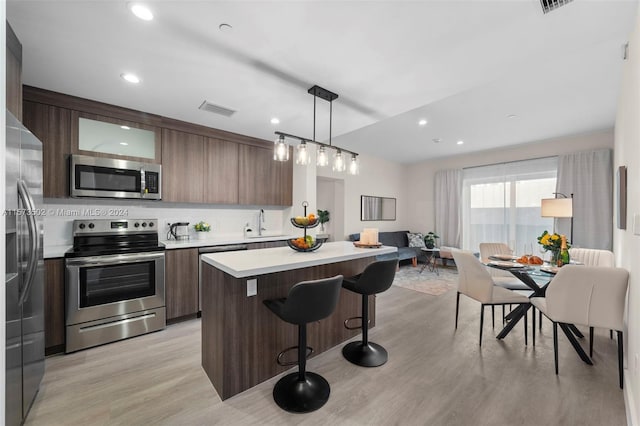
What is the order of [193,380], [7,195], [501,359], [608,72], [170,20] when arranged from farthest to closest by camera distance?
[608,72] → [501,359] → [193,380] → [170,20] → [7,195]

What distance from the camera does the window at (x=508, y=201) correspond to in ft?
17.3

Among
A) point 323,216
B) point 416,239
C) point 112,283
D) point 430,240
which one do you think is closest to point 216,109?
point 112,283


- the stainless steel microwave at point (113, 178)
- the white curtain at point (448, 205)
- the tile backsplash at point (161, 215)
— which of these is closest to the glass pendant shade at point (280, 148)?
the stainless steel microwave at point (113, 178)

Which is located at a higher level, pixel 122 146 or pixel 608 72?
pixel 608 72

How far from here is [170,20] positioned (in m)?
1.64

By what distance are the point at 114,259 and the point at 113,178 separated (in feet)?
3.02

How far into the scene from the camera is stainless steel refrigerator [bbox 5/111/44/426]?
4.52 feet

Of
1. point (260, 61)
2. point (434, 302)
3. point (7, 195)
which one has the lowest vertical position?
point (434, 302)

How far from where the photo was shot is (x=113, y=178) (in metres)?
2.93

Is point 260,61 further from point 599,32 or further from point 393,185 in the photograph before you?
point 393,185

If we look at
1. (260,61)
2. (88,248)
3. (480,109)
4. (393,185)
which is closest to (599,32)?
(480,109)

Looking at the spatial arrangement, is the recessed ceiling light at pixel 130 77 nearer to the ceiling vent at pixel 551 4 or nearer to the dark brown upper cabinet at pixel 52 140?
the dark brown upper cabinet at pixel 52 140

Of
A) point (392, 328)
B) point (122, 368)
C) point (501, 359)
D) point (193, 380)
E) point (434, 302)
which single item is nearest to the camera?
point (193, 380)

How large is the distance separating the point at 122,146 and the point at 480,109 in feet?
14.8
